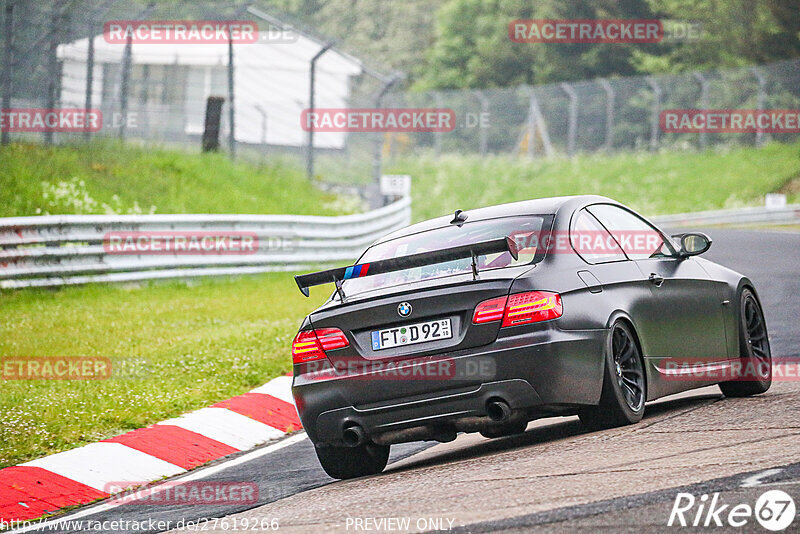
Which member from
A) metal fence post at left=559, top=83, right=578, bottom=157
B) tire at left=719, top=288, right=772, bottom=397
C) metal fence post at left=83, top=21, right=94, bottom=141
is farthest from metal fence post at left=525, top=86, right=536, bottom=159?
tire at left=719, top=288, right=772, bottom=397

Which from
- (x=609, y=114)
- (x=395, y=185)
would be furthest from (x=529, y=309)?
(x=609, y=114)

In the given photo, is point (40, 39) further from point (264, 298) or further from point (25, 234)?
point (264, 298)

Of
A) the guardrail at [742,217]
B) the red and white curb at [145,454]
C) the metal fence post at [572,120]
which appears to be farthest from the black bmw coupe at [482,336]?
the metal fence post at [572,120]

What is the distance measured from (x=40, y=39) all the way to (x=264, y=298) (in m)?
6.79

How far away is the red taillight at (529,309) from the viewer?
6715 mm

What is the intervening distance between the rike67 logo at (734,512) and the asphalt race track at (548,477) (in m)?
0.04

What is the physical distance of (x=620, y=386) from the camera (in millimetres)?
7168

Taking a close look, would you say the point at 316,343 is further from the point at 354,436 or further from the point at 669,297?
the point at 669,297

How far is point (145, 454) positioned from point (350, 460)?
1733mm

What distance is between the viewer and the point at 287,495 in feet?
22.3

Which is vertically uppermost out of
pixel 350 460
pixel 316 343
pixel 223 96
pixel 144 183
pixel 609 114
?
pixel 609 114

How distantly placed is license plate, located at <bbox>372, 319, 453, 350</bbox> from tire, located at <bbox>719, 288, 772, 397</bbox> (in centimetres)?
277

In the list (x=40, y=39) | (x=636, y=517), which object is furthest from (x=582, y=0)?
(x=636, y=517)

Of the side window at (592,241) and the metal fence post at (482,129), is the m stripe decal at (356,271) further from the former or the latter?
the metal fence post at (482,129)
